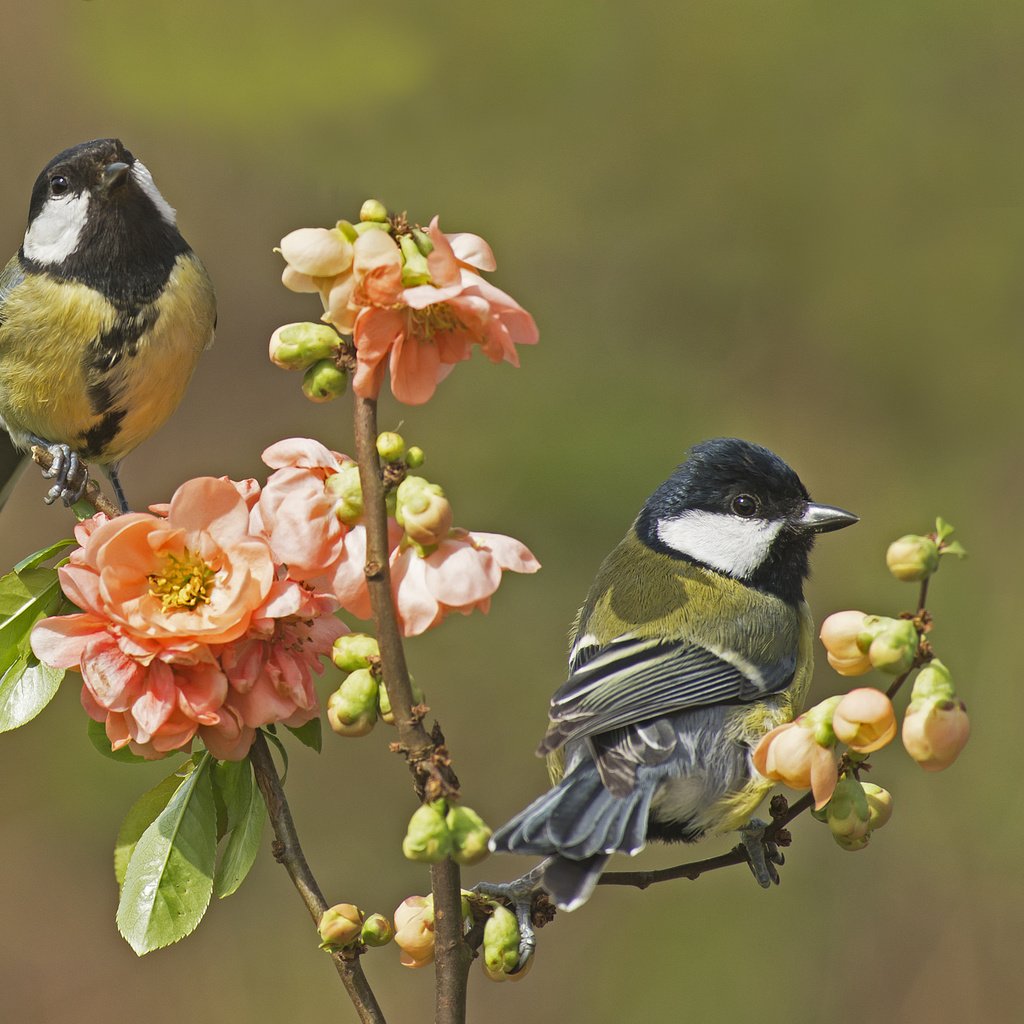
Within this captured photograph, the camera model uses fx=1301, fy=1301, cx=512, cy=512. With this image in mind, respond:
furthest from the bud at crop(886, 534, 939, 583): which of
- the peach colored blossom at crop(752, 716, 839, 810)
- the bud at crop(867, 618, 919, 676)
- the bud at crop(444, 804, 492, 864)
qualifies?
the bud at crop(444, 804, 492, 864)

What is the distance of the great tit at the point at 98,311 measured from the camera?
246 centimetres

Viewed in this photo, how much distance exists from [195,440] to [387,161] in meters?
1.16

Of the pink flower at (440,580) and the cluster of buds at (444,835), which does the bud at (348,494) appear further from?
the cluster of buds at (444,835)

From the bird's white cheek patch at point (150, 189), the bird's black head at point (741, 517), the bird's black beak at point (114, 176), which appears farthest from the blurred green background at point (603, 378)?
the bird's black beak at point (114, 176)

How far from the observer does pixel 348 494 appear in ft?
3.86

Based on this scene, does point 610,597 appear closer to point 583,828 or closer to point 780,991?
point 583,828

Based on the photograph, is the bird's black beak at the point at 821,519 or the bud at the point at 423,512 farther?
the bird's black beak at the point at 821,519

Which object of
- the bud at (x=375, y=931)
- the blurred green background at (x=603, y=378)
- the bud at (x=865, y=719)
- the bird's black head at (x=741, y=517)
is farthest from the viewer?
the blurred green background at (x=603, y=378)

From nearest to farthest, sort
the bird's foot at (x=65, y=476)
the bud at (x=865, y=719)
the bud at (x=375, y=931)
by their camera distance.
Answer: the bud at (x=865, y=719), the bud at (x=375, y=931), the bird's foot at (x=65, y=476)

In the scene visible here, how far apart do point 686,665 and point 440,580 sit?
2.94 feet

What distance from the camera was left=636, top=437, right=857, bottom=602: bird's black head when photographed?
2.21m

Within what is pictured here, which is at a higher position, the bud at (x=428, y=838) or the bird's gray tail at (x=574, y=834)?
the bud at (x=428, y=838)

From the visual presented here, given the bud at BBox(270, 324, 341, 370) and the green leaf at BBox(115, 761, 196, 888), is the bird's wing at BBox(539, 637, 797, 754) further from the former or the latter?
the bud at BBox(270, 324, 341, 370)

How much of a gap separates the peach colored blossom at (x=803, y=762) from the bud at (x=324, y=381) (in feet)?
1.73
